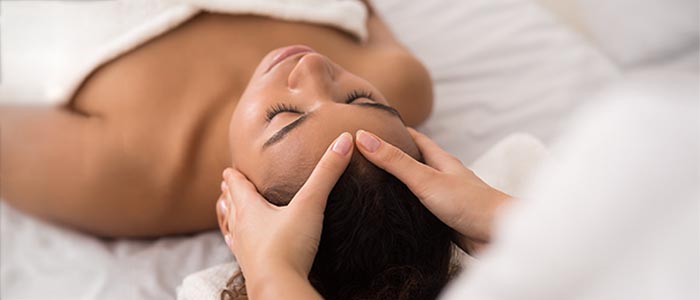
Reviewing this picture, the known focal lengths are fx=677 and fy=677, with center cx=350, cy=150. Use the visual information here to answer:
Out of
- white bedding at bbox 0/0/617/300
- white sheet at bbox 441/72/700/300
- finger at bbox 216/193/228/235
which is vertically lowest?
white bedding at bbox 0/0/617/300

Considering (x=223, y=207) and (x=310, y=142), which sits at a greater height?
(x=310, y=142)

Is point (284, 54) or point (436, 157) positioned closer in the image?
point (436, 157)

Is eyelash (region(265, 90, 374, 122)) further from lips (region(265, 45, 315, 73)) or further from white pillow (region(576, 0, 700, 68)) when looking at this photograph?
white pillow (region(576, 0, 700, 68))

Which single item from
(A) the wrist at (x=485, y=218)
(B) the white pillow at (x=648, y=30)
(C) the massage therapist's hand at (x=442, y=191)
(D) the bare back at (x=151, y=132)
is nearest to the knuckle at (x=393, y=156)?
(C) the massage therapist's hand at (x=442, y=191)

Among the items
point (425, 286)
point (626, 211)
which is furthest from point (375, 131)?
point (626, 211)

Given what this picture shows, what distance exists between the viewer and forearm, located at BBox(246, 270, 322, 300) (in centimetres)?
71

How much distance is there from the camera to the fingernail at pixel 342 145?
2.64 feet

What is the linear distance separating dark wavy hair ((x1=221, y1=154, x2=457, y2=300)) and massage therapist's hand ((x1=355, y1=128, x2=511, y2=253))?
0.02 metres

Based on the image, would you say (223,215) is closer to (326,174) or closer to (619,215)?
(326,174)

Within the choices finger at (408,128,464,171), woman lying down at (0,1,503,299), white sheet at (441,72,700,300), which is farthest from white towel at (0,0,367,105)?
white sheet at (441,72,700,300)

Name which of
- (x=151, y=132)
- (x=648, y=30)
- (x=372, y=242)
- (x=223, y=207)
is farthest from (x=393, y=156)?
(x=648, y=30)

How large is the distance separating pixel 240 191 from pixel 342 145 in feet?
0.54

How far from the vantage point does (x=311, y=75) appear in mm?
954

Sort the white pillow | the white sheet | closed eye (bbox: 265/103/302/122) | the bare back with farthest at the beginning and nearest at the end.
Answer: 1. the white pillow
2. the bare back
3. closed eye (bbox: 265/103/302/122)
4. the white sheet
